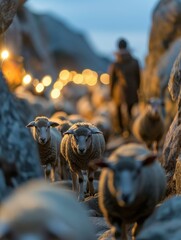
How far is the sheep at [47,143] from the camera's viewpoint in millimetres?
15047

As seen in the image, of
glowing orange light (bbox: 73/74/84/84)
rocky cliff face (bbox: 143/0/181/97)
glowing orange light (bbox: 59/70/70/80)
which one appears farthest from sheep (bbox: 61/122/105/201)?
glowing orange light (bbox: 73/74/84/84)

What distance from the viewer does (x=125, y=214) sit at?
9.54m

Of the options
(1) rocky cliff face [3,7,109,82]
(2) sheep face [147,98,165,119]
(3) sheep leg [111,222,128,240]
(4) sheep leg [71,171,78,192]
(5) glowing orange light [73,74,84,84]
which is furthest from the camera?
(1) rocky cliff face [3,7,109,82]

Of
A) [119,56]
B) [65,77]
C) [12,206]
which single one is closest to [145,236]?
[12,206]

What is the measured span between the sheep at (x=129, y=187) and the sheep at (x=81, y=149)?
3.73m

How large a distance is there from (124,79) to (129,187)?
646 inches

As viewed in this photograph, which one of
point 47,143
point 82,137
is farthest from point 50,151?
point 82,137

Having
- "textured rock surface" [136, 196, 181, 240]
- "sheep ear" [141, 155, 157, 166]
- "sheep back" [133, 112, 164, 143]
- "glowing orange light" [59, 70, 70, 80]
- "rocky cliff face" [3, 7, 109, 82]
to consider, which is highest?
"rocky cliff face" [3, 7, 109, 82]

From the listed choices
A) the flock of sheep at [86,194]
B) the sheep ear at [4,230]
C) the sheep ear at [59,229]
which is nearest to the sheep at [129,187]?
the flock of sheep at [86,194]

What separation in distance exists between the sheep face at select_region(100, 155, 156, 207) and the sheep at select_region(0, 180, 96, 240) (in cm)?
74

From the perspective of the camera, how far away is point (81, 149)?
1359cm

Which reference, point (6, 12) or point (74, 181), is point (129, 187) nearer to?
point (74, 181)

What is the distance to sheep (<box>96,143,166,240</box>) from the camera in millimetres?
9055

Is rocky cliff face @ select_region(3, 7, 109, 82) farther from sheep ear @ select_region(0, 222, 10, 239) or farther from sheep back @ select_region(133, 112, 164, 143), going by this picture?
sheep ear @ select_region(0, 222, 10, 239)
